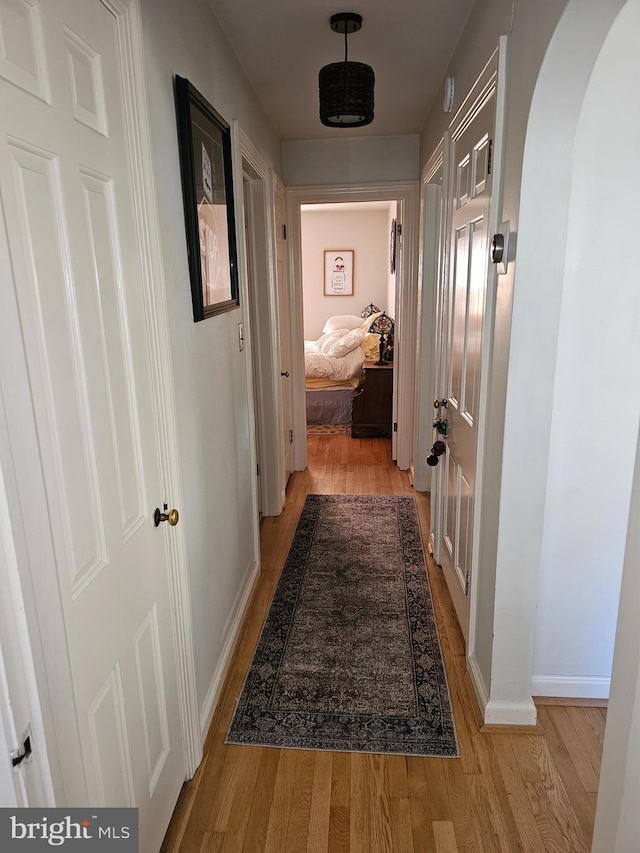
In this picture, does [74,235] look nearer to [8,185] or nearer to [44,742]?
[8,185]

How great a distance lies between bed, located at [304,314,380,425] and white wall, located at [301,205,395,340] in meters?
1.56

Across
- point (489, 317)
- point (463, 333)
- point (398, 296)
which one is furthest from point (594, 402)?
point (398, 296)

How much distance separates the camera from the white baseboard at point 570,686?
79.3 inches

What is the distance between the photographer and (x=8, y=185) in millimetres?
837

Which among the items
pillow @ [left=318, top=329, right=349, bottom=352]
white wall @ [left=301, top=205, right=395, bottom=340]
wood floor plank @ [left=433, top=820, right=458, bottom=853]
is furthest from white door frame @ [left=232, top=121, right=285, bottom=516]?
white wall @ [left=301, top=205, right=395, bottom=340]

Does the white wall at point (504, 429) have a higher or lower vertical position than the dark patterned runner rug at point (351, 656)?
higher

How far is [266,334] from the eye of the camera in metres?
3.45

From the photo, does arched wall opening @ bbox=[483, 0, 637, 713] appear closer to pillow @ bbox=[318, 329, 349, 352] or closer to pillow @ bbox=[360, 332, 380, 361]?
pillow @ bbox=[360, 332, 380, 361]

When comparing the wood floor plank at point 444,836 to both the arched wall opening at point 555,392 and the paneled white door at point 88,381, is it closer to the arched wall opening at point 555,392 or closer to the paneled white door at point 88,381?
the arched wall opening at point 555,392

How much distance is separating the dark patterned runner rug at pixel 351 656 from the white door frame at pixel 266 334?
Result: 1.48 ft

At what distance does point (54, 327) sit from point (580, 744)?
196 cm

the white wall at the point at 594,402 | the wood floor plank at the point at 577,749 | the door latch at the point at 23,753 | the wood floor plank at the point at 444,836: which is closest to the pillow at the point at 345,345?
the white wall at the point at 594,402

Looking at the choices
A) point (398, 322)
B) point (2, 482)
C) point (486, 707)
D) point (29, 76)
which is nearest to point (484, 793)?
point (486, 707)

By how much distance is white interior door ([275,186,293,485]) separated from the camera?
12.7 ft
